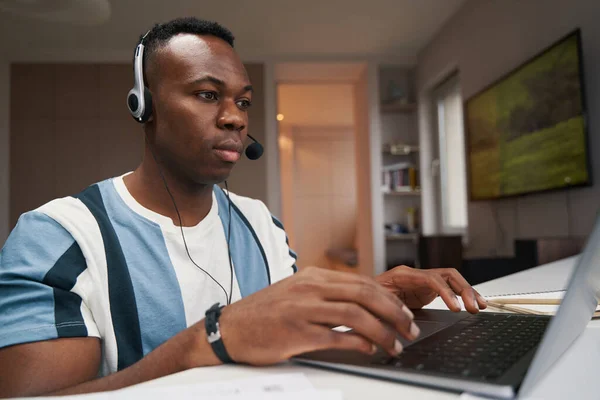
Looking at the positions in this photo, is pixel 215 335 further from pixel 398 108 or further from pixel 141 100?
pixel 398 108

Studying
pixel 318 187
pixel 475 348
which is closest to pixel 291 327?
pixel 475 348

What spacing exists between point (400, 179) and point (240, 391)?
191 inches

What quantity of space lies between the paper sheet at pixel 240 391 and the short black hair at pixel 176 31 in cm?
67

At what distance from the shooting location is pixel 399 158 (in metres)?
5.21

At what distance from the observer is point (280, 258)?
1.00m

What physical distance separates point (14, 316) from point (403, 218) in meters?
4.86

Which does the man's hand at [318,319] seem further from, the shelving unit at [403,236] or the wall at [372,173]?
the shelving unit at [403,236]

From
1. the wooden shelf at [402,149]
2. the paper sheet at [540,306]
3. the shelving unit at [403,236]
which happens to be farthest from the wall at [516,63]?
the paper sheet at [540,306]

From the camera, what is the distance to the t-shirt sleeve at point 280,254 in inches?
38.4

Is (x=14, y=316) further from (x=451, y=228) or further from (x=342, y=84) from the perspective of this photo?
(x=342, y=84)

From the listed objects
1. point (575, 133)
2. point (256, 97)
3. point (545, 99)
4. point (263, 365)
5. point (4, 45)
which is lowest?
point (263, 365)

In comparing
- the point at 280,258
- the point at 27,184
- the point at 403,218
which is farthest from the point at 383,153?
the point at 280,258

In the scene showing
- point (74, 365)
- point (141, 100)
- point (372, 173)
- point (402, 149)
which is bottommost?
point (74, 365)

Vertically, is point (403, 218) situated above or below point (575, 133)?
below
